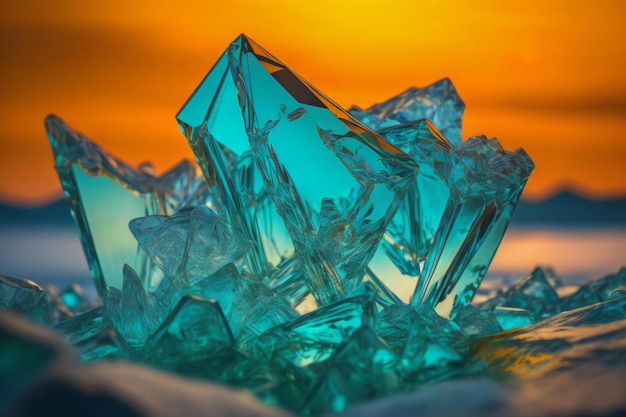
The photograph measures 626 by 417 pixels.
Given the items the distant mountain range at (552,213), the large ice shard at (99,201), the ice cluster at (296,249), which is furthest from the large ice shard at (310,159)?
the distant mountain range at (552,213)

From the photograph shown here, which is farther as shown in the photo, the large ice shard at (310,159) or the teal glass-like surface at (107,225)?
the teal glass-like surface at (107,225)

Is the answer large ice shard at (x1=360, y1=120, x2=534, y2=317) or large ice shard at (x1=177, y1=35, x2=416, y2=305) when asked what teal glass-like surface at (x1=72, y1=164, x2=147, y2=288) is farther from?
large ice shard at (x1=360, y1=120, x2=534, y2=317)

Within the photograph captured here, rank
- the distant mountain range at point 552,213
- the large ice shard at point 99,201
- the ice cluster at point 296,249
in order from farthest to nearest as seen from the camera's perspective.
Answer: the distant mountain range at point 552,213 < the large ice shard at point 99,201 < the ice cluster at point 296,249

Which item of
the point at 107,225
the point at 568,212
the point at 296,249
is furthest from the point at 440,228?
the point at 568,212

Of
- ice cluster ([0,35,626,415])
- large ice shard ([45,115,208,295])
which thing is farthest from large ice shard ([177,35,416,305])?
large ice shard ([45,115,208,295])

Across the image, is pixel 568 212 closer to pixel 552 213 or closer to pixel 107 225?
pixel 552 213

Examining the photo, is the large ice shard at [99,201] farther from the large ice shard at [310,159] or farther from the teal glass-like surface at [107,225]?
the large ice shard at [310,159]

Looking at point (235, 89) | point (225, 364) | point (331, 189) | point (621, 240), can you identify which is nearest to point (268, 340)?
point (225, 364)

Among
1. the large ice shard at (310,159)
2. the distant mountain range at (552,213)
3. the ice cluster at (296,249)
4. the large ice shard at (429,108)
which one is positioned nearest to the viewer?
the ice cluster at (296,249)
